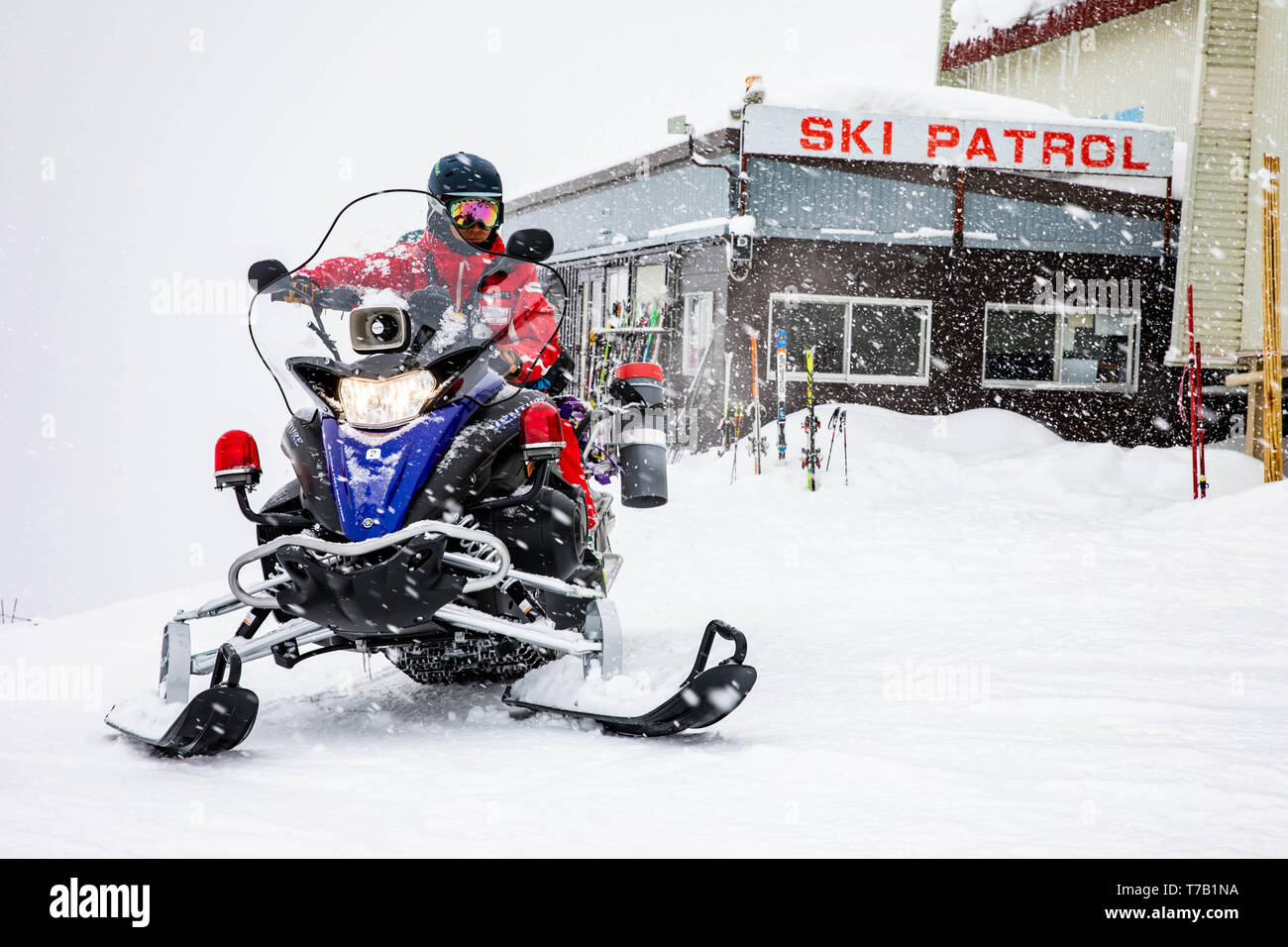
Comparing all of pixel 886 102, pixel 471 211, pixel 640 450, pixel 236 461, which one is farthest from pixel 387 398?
pixel 886 102

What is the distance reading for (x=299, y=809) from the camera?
2.45 meters

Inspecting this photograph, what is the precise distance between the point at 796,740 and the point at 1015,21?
2167 centimetres

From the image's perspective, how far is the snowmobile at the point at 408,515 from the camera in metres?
2.95

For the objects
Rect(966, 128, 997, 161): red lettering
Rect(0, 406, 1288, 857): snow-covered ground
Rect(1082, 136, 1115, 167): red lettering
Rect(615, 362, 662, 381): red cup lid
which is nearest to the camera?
Rect(0, 406, 1288, 857): snow-covered ground

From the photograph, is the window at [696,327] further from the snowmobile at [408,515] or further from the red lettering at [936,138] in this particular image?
the snowmobile at [408,515]

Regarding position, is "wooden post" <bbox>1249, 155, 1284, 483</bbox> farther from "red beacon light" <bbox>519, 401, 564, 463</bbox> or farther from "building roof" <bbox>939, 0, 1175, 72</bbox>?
"red beacon light" <bbox>519, 401, 564, 463</bbox>

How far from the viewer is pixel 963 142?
51.8 ft

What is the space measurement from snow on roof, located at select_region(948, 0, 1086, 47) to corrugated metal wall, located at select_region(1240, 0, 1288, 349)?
16.4ft

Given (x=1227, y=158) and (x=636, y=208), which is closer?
(x=1227, y=158)

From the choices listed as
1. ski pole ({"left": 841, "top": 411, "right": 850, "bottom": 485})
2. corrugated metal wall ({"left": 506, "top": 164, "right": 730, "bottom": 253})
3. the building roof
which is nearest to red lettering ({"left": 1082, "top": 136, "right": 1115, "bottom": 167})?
the building roof

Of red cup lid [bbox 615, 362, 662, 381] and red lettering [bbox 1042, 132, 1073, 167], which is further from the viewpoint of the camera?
red lettering [bbox 1042, 132, 1073, 167]

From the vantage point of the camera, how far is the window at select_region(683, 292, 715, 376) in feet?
53.4

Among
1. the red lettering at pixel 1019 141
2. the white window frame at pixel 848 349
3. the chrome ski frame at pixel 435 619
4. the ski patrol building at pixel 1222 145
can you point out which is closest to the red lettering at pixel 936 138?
the red lettering at pixel 1019 141

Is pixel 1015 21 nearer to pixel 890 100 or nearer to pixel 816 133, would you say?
pixel 890 100
